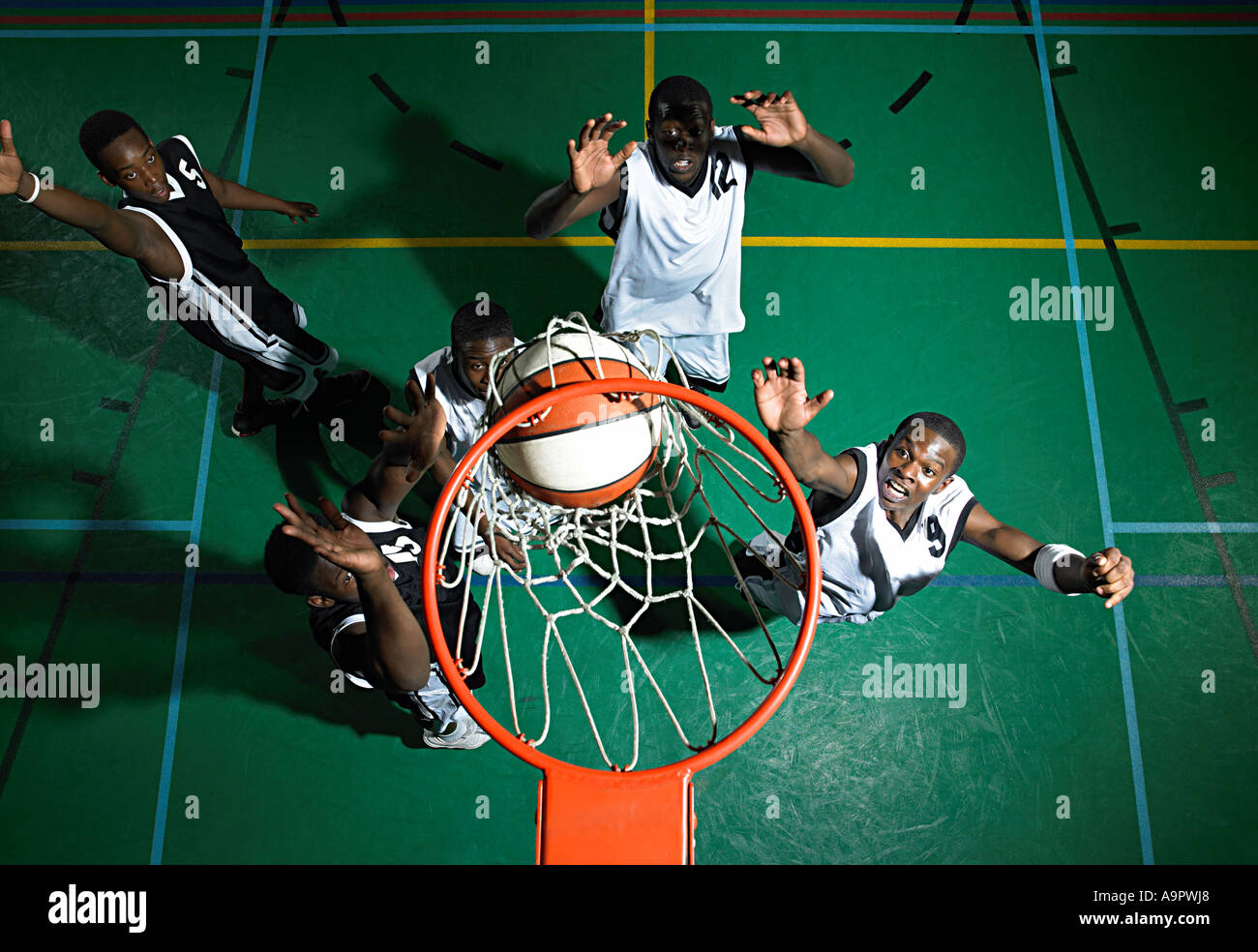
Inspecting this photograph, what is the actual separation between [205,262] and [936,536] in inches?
124

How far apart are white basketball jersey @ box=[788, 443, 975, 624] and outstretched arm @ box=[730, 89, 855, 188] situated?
1.13 m

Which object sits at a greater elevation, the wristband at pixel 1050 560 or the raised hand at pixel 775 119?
the raised hand at pixel 775 119

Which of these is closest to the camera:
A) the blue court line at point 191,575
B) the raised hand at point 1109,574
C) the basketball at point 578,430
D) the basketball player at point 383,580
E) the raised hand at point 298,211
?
the basketball at point 578,430

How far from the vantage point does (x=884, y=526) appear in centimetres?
341

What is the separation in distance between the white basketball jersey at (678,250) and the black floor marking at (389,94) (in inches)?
71.4

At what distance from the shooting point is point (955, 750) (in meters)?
3.98

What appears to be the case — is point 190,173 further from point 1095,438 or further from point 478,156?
point 1095,438

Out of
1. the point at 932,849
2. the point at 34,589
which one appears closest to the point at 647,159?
the point at 932,849

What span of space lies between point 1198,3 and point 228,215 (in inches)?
208

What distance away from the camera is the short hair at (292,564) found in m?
3.08

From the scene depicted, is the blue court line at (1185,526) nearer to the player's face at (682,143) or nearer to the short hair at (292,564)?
the player's face at (682,143)

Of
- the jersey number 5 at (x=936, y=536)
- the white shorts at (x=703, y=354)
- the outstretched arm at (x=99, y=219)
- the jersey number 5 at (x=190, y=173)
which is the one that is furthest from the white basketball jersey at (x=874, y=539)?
the jersey number 5 at (x=190, y=173)

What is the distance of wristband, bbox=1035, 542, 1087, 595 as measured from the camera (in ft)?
11.3

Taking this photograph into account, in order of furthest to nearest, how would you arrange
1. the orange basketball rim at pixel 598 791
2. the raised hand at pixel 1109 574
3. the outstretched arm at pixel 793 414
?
the raised hand at pixel 1109 574
the outstretched arm at pixel 793 414
the orange basketball rim at pixel 598 791
